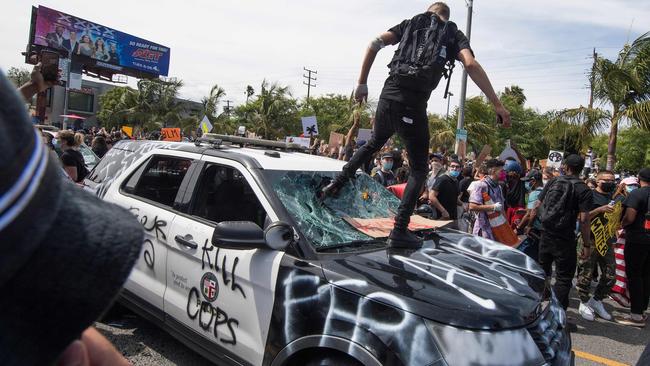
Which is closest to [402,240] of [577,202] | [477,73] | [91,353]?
[477,73]

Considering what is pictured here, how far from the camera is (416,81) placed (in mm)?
3260

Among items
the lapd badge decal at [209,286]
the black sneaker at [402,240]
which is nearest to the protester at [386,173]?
the black sneaker at [402,240]

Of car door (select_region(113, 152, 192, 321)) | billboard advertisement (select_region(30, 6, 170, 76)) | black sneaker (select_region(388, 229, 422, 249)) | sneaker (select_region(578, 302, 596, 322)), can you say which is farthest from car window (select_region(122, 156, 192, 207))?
billboard advertisement (select_region(30, 6, 170, 76))

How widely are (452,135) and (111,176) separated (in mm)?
23888

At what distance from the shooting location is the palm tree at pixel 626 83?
12266 mm

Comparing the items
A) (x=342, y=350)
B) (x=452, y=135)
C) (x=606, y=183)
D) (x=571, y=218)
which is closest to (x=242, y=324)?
(x=342, y=350)

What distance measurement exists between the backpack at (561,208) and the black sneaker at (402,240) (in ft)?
8.70

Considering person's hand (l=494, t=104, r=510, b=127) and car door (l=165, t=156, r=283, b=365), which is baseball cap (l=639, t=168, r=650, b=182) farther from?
car door (l=165, t=156, r=283, b=365)

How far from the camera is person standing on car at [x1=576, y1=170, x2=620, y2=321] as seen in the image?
570 cm

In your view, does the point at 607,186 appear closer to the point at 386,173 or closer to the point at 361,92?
the point at 386,173

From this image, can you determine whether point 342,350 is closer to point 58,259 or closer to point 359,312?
point 359,312

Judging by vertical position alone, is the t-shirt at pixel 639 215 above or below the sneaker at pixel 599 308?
above

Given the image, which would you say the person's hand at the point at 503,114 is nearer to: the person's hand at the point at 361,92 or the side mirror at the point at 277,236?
the person's hand at the point at 361,92

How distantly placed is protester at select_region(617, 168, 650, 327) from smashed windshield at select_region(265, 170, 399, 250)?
3354 mm
